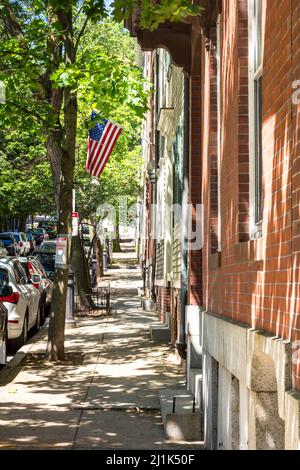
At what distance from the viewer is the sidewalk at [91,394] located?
8.35m

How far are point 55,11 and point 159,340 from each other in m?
6.52

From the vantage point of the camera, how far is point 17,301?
14.9m

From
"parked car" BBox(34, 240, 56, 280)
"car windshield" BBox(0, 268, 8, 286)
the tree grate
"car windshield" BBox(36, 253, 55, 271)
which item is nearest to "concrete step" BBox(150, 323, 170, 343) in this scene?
the tree grate

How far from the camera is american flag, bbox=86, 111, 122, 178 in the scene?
19000 mm

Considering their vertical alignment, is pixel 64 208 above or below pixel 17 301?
above

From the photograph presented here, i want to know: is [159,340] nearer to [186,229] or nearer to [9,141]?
[186,229]

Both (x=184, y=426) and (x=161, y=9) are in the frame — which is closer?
(x=161, y=9)

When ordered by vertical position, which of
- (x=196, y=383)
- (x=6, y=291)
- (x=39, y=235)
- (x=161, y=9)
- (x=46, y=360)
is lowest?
(x=46, y=360)

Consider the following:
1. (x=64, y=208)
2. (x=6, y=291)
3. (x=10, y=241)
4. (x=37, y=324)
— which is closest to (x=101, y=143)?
(x=37, y=324)

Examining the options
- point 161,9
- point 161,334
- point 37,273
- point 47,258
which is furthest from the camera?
point 47,258

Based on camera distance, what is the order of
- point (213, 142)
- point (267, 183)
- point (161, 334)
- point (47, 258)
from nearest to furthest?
point (267, 183) < point (213, 142) < point (161, 334) < point (47, 258)

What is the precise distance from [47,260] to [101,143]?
10.6 metres

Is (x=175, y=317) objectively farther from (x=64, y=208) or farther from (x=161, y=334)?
(x=64, y=208)

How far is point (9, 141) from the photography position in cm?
3488
